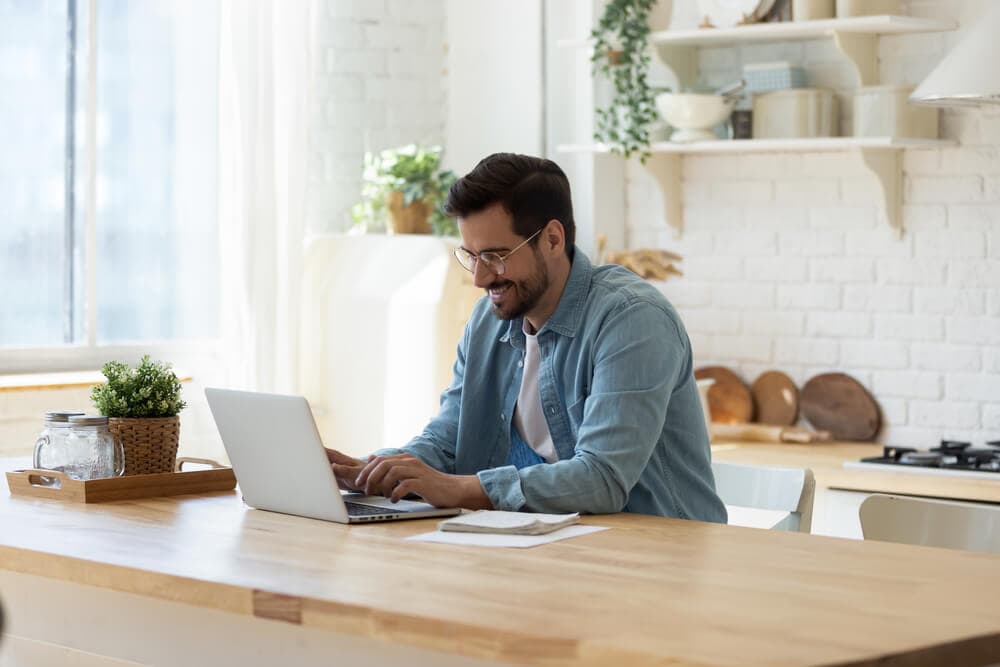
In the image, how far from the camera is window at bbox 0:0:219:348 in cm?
425

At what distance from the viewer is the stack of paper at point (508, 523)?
2.13 meters

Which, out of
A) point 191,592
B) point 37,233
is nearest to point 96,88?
point 37,233

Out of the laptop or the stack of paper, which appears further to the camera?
the laptop

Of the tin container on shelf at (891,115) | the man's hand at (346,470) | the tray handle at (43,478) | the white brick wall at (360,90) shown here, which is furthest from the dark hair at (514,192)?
the white brick wall at (360,90)

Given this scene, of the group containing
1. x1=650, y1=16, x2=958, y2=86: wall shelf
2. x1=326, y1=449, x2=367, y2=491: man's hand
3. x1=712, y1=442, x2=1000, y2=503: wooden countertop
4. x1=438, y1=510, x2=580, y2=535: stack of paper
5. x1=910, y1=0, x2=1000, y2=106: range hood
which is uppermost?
x1=650, y1=16, x2=958, y2=86: wall shelf

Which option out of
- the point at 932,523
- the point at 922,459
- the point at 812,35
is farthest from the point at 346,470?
the point at 812,35

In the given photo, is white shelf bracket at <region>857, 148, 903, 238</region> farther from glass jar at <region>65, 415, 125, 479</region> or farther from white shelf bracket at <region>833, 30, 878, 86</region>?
glass jar at <region>65, 415, 125, 479</region>

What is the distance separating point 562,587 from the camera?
1.77m

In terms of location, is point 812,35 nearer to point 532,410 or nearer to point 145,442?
point 532,410

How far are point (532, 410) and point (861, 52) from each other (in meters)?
2.14

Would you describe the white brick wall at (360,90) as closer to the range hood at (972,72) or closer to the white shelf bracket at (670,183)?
the white shelf bracket at (670,183)

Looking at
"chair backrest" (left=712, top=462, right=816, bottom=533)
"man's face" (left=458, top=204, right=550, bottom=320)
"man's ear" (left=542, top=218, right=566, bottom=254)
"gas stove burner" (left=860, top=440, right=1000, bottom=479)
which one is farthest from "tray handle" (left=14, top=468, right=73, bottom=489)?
"gas stove burner" (left=860, top=440, right=1000, bottom=479)

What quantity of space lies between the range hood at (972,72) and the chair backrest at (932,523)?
1.43 metres

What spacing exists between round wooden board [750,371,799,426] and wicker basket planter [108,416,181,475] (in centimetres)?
240
